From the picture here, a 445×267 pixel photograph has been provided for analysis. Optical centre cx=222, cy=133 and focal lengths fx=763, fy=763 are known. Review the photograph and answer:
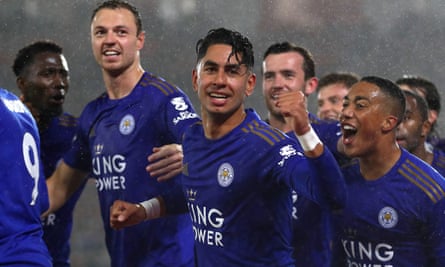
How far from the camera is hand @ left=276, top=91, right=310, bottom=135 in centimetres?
239

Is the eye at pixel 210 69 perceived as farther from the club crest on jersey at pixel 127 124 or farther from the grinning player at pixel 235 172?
the club crest on jersey at pixel 127 124

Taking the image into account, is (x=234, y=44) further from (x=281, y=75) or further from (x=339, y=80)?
(x=339, y=80)

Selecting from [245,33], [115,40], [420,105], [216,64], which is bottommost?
[420,105]

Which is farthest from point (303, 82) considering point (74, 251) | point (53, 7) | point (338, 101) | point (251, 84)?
point (53, 7)

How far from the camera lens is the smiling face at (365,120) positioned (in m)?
3.12

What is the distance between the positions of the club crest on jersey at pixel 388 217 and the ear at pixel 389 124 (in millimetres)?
331

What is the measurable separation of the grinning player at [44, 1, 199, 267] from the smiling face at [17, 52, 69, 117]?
427 mm

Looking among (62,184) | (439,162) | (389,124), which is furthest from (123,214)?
(439,162)

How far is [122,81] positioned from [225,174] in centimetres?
100

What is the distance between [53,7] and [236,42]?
18.3 feet

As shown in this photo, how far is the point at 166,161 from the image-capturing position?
3.32m

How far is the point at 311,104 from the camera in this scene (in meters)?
7.46

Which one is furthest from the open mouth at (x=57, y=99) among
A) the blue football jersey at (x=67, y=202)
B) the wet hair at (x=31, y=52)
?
the wet hair at (x=31, y=52)

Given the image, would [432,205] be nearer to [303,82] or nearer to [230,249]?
[230,249]
